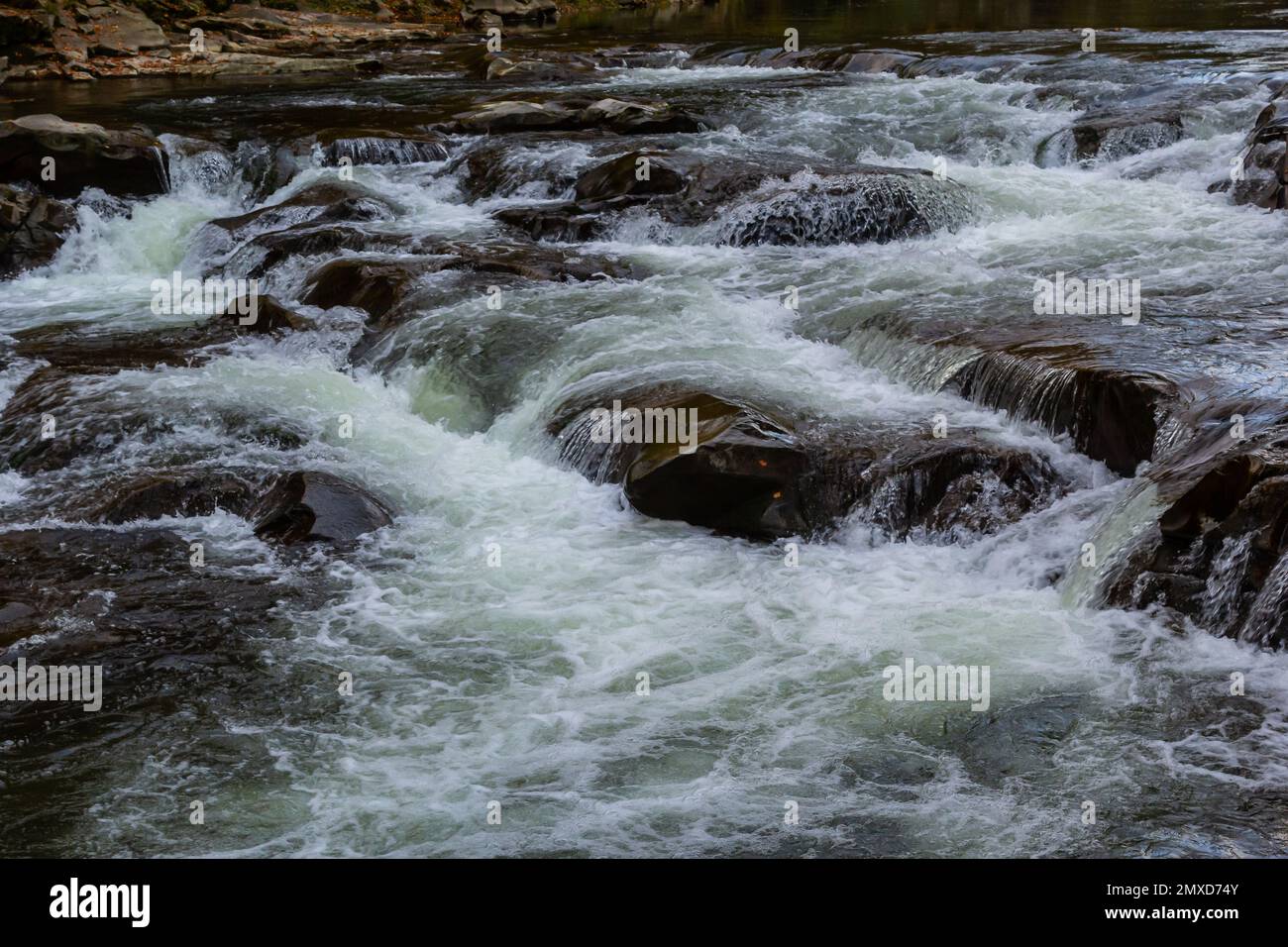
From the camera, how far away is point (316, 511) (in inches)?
332

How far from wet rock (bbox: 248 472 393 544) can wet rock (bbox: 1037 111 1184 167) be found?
9.89 m

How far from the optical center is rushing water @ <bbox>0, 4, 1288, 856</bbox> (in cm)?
549

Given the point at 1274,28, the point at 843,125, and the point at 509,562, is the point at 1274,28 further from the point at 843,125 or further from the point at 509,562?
the point at 509,562

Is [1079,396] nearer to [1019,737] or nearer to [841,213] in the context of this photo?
[1019,737]

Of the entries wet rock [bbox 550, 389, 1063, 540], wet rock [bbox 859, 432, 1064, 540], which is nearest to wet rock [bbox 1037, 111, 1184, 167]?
wet rock [bbox 550, 389, 1063, 540]

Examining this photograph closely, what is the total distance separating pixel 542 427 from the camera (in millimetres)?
9594

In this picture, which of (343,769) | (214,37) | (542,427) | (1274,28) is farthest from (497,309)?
(214,37)
